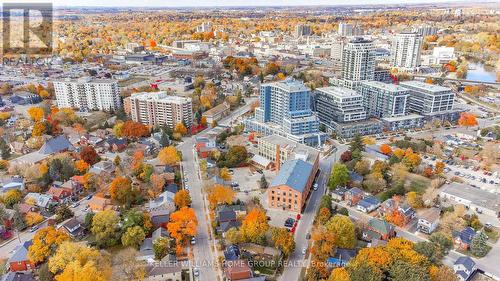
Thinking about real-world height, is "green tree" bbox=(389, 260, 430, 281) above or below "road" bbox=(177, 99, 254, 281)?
above

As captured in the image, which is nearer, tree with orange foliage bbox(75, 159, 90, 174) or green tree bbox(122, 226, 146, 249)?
green tree bbox(122, 226, 146, 249)

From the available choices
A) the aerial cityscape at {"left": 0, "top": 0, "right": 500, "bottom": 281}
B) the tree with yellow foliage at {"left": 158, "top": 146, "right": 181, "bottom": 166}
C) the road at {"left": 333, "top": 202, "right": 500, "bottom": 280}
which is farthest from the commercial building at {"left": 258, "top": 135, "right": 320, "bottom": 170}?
the tree with yellow foliage at {"left": 158, "top": 146, "right": 181, "bottom": 166}

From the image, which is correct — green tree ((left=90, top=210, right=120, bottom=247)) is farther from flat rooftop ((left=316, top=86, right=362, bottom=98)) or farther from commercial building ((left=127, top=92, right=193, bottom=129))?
flat rooftop ((left=316, top=86, right=362, bottom=98))

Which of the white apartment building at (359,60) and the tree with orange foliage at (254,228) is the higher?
the white apartment building at (359,60)

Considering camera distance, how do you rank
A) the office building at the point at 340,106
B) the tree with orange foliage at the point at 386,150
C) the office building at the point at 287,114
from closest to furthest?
1. the tree with orange foliage at the point at 386,150
2. the office building at the point at 287,114
3. the office building at the point at 340,106

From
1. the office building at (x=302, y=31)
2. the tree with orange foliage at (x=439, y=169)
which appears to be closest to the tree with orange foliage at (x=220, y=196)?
the tree with orange foliage at (x=439, y=169)

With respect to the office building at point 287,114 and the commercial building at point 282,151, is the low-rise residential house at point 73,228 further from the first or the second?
the office building at point 287,114
